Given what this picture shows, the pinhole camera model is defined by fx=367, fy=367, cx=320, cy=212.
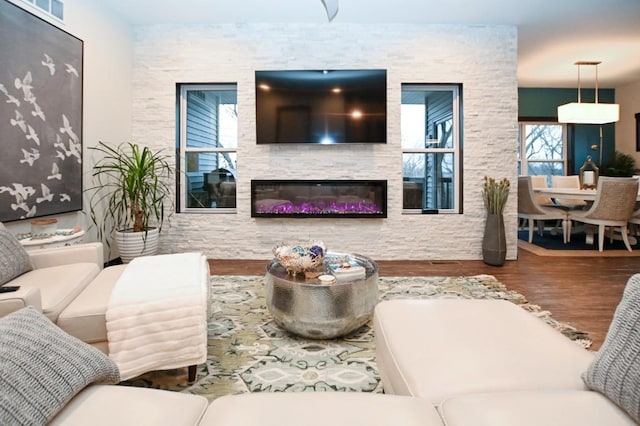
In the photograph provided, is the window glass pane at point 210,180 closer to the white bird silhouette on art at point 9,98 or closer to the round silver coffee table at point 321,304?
the white bird silhouette on art at point 9,98

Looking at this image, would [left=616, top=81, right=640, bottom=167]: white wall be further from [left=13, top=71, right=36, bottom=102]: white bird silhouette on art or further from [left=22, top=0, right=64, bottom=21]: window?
[left=13, top=71, right=36, bottom=102]: white bird silhouette on art

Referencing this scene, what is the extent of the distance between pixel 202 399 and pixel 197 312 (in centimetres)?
71

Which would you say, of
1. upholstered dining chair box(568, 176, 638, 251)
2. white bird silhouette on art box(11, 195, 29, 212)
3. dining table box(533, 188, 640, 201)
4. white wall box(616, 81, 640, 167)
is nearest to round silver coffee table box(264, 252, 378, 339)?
white bird silhouette on art box(11, 195, 29, 212)

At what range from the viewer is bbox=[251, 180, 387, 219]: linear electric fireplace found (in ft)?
14.1

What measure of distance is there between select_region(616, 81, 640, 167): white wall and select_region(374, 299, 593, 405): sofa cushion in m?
7.46

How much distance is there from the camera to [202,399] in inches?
36.2

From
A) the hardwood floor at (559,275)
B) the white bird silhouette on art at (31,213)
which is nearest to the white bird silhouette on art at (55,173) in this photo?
the white bird silhouette on art at (31,213)

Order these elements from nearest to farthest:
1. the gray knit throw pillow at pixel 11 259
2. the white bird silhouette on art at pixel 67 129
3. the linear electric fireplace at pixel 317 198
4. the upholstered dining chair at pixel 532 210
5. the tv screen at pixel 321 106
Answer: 1. the gray knit throw pillow at pixel 11 259
2. the white bird silhouette on art at pixel 67 129
3. the tv screen at pixel 321 106
4. the linear electric fireplace at pixel 317 198
5. the upholstered dining chair at pixel 532 210

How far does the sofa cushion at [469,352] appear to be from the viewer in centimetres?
96

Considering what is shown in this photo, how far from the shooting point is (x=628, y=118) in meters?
6.82

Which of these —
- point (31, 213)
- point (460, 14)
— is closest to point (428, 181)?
point (460, 14)

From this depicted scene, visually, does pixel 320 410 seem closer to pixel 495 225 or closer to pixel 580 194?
pixel 495 225

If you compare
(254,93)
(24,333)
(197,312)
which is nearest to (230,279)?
(197,312)

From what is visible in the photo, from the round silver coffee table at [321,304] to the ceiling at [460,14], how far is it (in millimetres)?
2990
